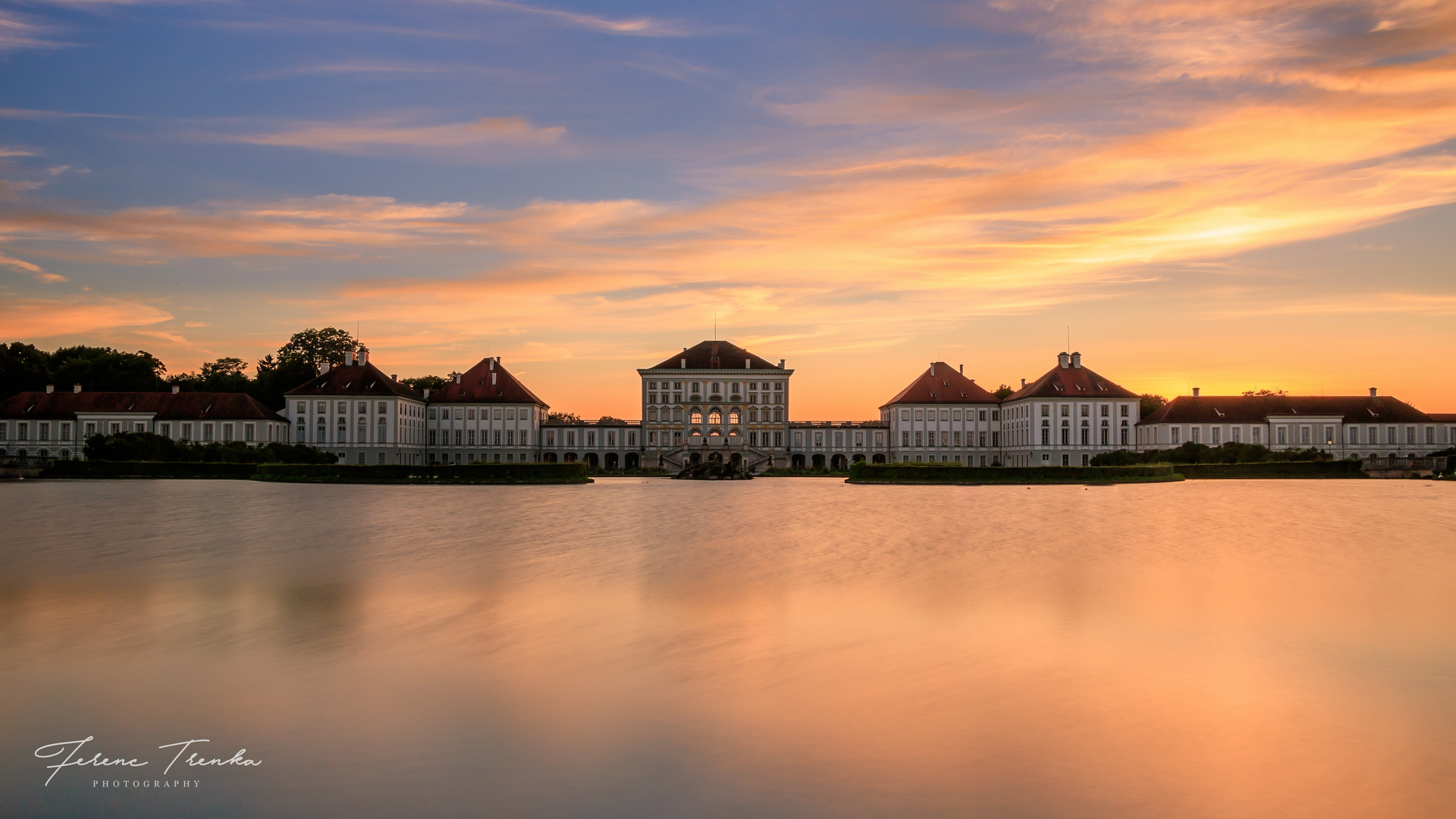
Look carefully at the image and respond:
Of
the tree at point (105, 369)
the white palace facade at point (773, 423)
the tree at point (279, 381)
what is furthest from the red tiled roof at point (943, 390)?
the tree at point (105, 369)

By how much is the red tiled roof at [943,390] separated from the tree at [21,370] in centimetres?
7930

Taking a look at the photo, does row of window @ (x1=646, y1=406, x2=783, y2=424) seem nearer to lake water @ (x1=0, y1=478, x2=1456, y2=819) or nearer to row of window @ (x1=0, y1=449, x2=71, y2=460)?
row of window @ (x1=0, y1=449, x2=71, y2=460)

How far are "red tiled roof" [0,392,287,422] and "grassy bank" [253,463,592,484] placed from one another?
100 feet

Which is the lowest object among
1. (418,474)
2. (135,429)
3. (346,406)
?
(418,474)

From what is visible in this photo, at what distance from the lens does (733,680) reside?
9.31m

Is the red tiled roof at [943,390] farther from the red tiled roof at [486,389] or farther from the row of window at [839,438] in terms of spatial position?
the red tiled roof at [486,389]

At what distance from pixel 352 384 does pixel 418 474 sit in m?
35.9

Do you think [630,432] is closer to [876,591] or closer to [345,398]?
[345,398]

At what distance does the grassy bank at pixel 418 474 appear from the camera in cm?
5653

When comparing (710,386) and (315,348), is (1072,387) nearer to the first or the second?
(710,386)

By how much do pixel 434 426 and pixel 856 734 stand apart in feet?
309

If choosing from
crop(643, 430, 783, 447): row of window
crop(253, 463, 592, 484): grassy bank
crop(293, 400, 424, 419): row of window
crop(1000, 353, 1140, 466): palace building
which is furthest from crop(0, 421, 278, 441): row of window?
crop(1000, 353, 1140, 466): palace building

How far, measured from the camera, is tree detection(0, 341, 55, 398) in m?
86.4

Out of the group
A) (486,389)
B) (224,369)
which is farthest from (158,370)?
(486,389)
